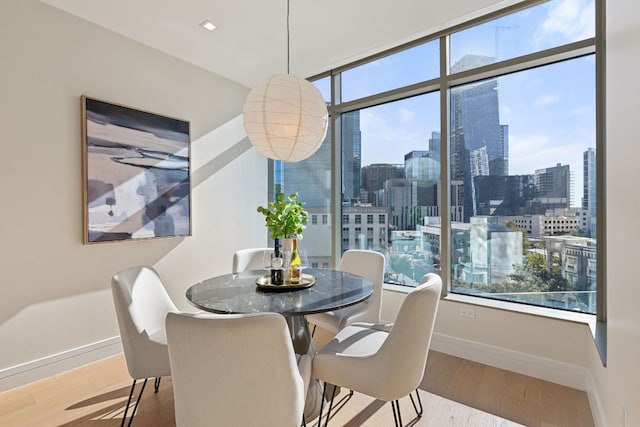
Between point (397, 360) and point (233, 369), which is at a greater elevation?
point (233, 369)

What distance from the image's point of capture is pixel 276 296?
1868 millimetres

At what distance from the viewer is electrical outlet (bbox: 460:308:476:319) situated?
277 cm

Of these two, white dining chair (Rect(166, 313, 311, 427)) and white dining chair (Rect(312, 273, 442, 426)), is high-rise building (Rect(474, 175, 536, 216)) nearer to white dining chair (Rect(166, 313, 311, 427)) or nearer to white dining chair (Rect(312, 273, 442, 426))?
white dining chair (Rect(312, 273, 442, 426))

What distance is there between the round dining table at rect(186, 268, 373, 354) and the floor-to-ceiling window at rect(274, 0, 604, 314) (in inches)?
51.9

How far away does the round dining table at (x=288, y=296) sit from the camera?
64.4 inches

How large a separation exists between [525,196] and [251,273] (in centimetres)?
232

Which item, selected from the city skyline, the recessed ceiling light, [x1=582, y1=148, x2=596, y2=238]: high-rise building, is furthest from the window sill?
the recessed ceiling light

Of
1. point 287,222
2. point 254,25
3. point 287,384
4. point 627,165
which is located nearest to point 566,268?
point 627,165

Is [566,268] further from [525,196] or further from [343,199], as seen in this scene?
[343,199]

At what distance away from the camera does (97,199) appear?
9.13 feet

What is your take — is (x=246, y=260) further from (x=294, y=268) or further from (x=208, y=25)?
(x=208, y=25)

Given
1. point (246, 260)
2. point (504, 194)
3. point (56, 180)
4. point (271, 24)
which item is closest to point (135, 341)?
point (246, 260)

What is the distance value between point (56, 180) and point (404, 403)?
3.10m

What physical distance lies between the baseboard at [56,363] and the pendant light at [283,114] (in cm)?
232
